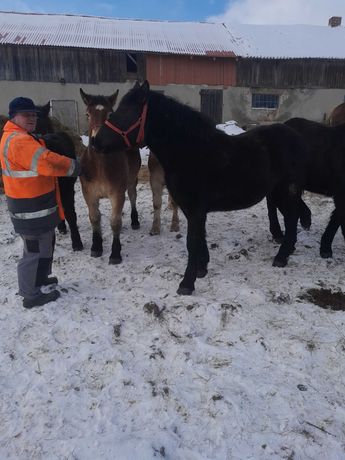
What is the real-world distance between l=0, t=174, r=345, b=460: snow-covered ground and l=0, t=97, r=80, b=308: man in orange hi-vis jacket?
1.23 ft

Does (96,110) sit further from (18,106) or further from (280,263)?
(280,263)

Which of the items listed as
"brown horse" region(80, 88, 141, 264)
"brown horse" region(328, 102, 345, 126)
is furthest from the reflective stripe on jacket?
"brown horse" region(328, 102, 345, 126)

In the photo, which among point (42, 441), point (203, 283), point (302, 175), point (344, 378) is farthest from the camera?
point (302, 175)

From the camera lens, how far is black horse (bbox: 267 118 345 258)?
4684mm

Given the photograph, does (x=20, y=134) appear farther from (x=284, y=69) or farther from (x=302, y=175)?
(x=284, y=69)

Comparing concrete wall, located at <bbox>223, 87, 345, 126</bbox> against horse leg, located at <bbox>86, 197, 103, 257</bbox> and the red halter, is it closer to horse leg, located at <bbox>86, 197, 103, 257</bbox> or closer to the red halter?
horse leg, located at <bbox>86, 197, 103, 257</bbox>

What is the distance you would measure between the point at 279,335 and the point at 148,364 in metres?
1.28

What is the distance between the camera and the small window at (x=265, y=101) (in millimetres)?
23984

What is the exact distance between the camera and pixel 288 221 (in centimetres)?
482

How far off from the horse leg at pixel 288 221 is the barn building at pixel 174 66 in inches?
768

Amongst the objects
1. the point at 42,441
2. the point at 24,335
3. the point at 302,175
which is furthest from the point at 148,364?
the point at 302,175

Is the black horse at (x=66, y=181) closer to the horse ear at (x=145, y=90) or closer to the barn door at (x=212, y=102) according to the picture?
the horse ear at (x=145, y=90)

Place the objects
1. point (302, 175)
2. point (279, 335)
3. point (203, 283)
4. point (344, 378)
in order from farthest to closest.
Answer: point (302, 175), point (203, 283), point (279, 335), point (344, 378)

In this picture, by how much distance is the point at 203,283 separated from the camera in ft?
14.0
